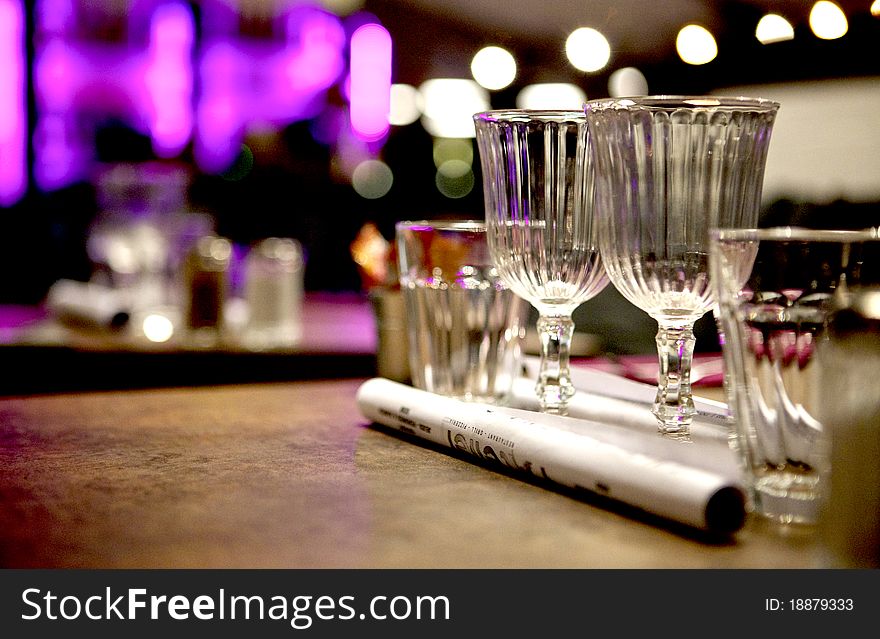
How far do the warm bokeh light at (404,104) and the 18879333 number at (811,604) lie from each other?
6676mm

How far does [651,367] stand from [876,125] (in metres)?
4.03

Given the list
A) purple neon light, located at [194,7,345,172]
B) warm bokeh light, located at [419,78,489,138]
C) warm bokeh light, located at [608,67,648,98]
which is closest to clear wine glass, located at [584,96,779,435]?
purple neon light, located at [194,7,345,172]

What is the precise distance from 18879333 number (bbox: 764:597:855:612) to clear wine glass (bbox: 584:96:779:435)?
27 cm

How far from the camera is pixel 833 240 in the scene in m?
0.56

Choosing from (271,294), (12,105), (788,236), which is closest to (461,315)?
(788,236)

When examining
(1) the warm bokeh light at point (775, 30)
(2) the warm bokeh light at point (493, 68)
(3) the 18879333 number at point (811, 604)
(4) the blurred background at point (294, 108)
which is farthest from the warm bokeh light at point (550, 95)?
(3) the 18879333 number at point (811, 604)

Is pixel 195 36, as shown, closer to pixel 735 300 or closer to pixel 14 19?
pixel 14 19

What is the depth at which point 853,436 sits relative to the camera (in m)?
0.48

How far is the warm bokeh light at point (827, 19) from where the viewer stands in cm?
215

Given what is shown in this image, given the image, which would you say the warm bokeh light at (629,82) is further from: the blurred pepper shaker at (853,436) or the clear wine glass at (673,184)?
the blurred pepper shaker at (853,436)

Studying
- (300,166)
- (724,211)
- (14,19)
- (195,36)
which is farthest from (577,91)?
(724,211)

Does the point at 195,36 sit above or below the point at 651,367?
above

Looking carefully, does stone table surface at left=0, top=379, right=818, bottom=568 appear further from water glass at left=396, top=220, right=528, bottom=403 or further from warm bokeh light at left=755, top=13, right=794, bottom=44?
warm bokeh light at left=755, top=13, right=794, bottom=44

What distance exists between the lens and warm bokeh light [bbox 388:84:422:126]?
6918 mm
